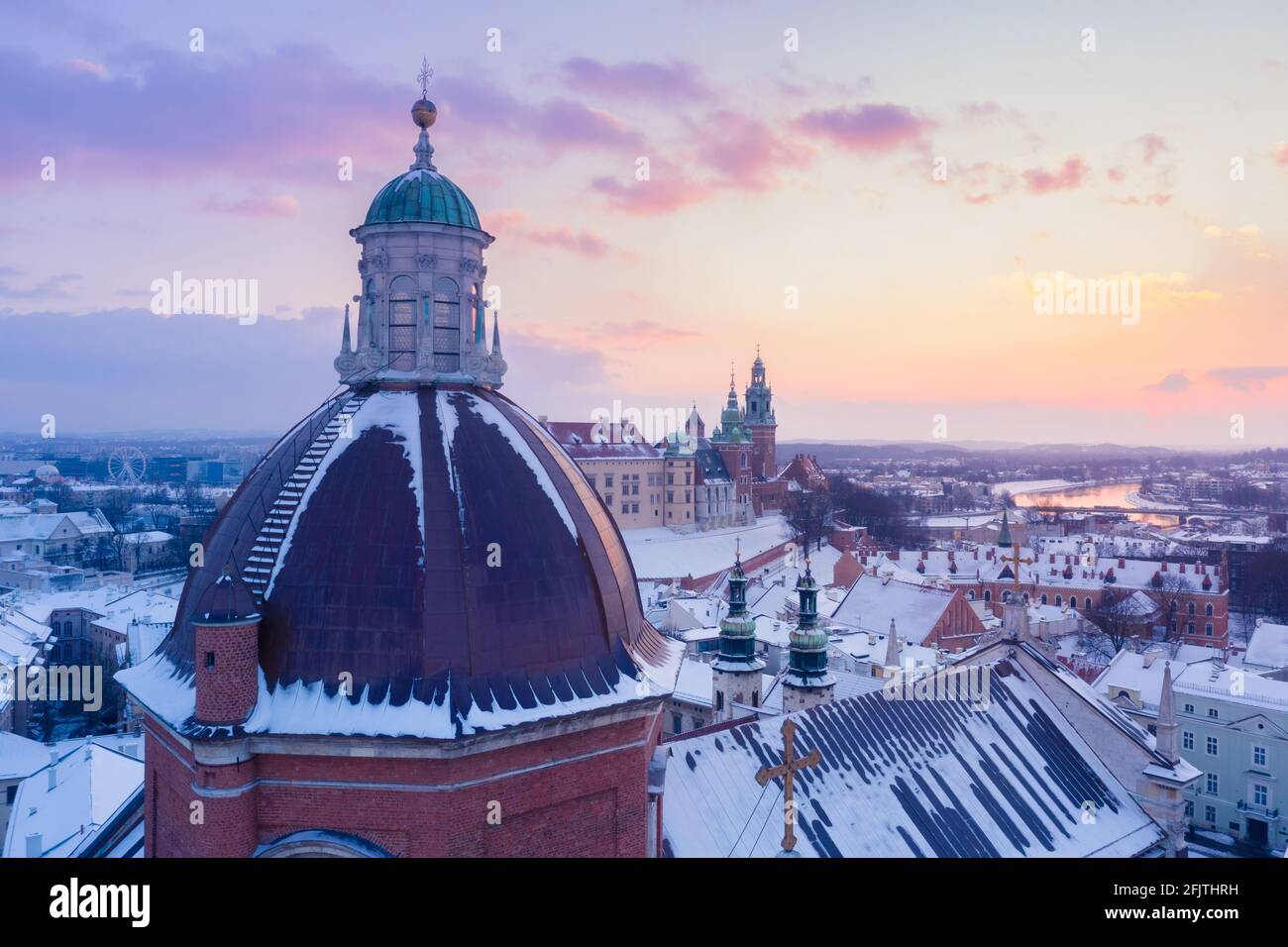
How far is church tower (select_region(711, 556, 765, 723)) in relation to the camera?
1053 inches

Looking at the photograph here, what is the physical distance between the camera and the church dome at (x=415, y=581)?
11.9 metres

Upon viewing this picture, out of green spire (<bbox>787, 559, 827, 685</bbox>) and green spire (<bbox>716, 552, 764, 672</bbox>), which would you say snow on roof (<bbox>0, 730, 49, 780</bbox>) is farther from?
green spire (<bbox>787, 559, 827, 685</bbox>)

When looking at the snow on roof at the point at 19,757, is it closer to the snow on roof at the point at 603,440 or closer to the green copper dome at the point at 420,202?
the green copper dome at the point at 420,202

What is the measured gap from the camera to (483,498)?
1323 centimetres

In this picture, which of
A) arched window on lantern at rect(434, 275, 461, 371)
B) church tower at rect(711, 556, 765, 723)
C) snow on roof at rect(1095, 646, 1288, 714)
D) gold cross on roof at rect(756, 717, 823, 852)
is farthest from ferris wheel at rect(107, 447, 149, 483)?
gold cross on roof at rect(756, 717, 823, 852)

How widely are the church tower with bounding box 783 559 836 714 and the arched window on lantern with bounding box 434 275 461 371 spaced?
14.6 m

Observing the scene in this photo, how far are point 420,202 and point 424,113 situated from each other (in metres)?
1.91

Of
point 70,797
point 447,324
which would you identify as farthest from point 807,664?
point 70,797

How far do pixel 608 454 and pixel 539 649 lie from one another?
88.1 m

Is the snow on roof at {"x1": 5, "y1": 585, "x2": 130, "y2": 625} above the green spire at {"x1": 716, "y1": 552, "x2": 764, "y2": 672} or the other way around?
the other way around

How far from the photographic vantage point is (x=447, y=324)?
1532 centimetres
